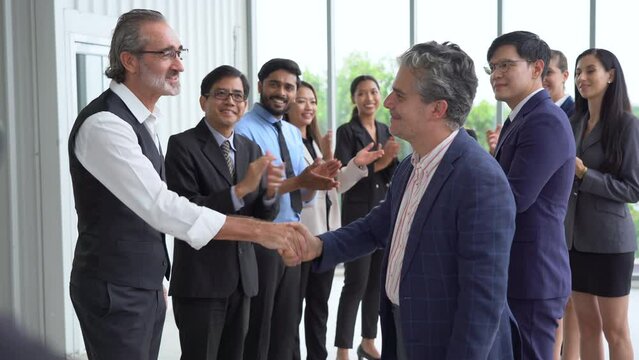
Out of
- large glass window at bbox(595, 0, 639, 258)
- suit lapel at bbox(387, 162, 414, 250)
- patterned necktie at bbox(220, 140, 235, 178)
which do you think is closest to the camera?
suit lapel at bbox(387, 162, 414, 250)

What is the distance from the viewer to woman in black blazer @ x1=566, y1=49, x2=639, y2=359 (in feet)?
11.7

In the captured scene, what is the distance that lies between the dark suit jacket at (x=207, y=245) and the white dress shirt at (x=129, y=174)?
598 millimetres

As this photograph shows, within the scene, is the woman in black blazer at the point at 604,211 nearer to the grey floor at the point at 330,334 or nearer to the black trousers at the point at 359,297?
the grey floor at the point at 330,334

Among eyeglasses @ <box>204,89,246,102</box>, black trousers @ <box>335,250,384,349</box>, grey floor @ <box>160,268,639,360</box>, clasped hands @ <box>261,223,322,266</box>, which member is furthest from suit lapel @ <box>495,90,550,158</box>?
grey floor @ <box>160,268,639,360</box>

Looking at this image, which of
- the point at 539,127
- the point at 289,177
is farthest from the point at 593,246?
the point at 289,177

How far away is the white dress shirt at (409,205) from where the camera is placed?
6.74 feet

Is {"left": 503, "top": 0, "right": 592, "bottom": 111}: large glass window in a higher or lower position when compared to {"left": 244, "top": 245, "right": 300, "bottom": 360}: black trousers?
higher

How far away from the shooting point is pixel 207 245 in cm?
305

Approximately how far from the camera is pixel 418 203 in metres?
2.03

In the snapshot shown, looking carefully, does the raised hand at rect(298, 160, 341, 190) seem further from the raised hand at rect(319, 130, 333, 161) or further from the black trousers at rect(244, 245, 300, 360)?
the raised hand at rect(319, 130, 333, 161)

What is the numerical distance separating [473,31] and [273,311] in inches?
152

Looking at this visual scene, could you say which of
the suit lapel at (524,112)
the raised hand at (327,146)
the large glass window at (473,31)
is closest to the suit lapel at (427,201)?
the suit lapel at (524,112)

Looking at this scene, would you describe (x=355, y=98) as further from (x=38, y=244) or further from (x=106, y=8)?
(x=38, y=244)

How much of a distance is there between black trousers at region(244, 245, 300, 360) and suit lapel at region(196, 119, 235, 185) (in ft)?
1.75
